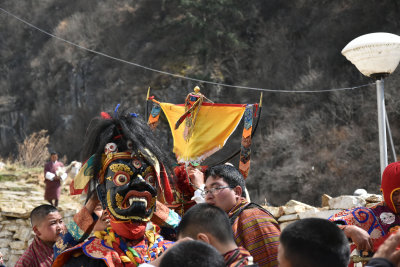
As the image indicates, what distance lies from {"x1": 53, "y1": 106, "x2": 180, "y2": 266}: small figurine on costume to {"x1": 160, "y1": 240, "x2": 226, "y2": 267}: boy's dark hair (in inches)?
38.6

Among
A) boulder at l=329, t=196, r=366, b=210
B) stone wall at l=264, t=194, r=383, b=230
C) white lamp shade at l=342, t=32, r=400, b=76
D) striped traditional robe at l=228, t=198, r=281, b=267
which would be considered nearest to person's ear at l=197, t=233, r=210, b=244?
striped traditional robe at l=228, t=198, r=281, b=267

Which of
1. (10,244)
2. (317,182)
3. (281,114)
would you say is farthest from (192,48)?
(10,244)

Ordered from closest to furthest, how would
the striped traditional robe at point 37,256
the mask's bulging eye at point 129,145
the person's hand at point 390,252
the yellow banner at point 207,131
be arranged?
the person's hand at point 390,252
the mask's bulging eye at point 129,145
the striped traditional robe at point 37,256
the yellow banner at point 207,131

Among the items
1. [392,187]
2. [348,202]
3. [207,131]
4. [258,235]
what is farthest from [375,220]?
[348,202]

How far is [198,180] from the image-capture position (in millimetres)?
4844

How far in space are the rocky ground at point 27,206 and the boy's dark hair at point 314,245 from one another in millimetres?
4913

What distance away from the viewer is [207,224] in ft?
10.2

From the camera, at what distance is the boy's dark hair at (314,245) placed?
105 inches

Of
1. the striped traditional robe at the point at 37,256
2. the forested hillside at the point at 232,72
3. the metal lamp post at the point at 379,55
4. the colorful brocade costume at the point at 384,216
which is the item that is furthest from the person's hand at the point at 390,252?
the forested hillside at the point at 232,72

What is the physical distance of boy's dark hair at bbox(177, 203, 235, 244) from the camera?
3.09 m

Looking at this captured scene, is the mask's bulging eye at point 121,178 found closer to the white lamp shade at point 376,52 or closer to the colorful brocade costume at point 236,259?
the colorful brocade costume at point 236,259

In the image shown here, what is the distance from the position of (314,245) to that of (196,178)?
2216 millimetres

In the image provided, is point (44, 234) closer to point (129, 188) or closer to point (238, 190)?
point (129, 188)

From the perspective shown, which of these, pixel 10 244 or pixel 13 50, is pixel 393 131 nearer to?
pixel 10 244
